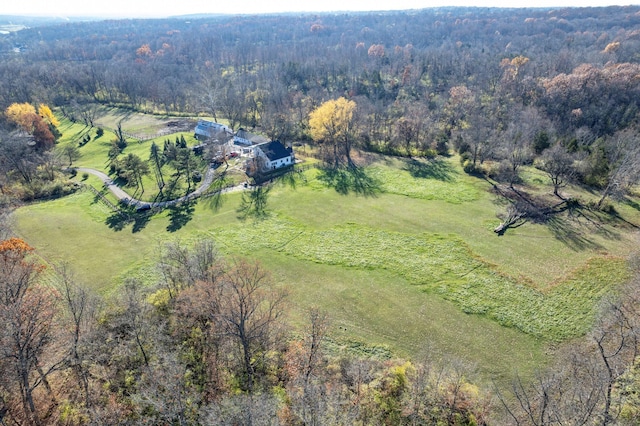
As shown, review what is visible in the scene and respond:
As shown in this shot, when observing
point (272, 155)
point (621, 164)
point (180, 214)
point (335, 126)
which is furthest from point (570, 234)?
point (180, 214)

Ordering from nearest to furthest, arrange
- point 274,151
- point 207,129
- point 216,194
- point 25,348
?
point 25,348 → point 216,194 → point 274,151 → point 207,129

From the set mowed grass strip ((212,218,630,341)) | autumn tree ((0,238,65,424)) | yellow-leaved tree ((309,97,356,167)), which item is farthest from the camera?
yellow-leaved tree ((309,97,356,167))

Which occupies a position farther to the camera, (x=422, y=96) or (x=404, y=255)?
(x=422, y=96)

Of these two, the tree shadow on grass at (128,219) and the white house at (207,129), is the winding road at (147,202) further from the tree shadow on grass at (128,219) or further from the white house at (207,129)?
the white house at (207,129)

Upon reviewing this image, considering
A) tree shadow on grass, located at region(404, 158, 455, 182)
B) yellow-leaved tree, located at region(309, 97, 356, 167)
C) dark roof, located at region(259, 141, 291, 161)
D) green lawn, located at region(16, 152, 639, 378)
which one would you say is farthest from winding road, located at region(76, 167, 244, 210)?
tree shadow on grass, located at region(404, 158, 455, 182)

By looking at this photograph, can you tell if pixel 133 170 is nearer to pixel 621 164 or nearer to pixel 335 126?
pixel 335 126

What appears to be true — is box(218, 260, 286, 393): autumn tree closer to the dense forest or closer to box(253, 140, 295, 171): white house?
the dense forest

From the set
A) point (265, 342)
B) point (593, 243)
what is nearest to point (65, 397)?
point (265, 342)
